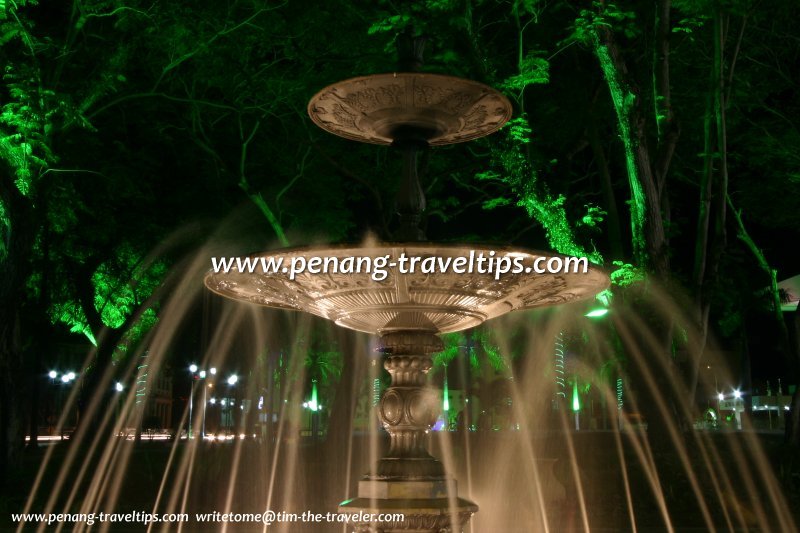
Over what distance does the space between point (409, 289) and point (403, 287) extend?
7 centimetres

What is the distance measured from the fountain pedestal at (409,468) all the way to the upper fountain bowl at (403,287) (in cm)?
21

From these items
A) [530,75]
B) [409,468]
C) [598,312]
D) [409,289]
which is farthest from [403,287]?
[530,75]

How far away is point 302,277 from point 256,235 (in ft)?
51.6

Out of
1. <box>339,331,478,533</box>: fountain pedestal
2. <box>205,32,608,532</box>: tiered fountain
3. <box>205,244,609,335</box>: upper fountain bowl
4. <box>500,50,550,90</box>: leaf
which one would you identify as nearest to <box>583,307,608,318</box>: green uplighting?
<box>500,50,550,90</box>: leaf

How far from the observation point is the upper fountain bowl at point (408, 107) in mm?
6391

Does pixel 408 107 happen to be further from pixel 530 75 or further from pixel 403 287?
pixel 530 75

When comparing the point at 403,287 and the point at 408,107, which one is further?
the point at 408,107

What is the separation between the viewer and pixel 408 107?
6.76m

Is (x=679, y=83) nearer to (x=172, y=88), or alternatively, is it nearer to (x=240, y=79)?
(x=240, y=79)

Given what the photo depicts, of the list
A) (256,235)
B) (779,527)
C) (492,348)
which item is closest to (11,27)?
(256,235)

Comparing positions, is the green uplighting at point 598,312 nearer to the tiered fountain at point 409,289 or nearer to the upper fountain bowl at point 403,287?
the upper fountain bowl at point 403,287

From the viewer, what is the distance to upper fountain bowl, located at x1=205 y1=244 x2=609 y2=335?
5.80 metres

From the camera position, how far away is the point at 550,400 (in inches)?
1125

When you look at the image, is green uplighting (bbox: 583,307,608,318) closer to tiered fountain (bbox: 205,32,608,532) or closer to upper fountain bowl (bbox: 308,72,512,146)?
tiered fountain (bbox: 205,32,608,532)
